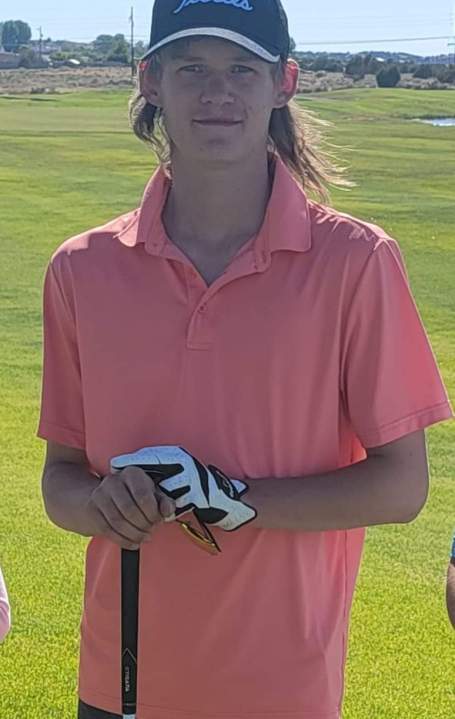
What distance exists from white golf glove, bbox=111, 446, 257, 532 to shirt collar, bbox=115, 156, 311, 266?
0.36 meters

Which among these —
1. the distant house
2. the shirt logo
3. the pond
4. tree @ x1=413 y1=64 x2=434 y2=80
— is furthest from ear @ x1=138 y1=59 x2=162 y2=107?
the distant house

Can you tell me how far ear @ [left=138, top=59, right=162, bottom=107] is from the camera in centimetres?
213

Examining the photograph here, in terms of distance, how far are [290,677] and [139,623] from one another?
27 cm

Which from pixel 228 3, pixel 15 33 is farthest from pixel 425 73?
pixel 15 33

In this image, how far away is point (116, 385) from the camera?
2078 mm

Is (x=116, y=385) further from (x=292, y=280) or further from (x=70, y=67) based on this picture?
(x=70, y=67)

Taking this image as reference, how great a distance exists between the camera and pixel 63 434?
223 centimetres

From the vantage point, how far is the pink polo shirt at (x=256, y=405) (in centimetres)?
198

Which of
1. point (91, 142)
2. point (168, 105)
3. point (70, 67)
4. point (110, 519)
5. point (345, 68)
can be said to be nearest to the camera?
point (110, 519)

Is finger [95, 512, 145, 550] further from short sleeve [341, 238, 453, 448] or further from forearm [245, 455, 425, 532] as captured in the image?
short sleeve [341, 238, 453, 448]

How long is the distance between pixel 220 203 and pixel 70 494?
55 cm

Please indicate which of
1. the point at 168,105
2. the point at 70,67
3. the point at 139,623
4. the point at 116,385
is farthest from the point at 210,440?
the point at 70,67

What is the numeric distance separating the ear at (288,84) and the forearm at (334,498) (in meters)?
0.63

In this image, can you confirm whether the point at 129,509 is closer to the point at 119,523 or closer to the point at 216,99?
the point at 119,523
